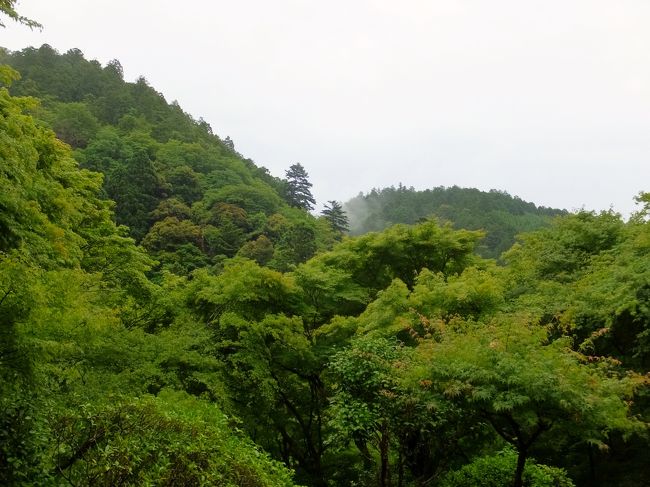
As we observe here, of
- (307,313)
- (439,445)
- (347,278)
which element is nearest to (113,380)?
(439,445)

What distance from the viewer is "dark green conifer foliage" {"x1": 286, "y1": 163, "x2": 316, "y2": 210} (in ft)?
212

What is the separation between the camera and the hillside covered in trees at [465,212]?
6312cm

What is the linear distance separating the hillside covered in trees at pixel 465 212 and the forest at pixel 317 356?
39.8m

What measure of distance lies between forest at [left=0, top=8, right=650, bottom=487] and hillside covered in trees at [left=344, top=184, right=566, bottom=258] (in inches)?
1568

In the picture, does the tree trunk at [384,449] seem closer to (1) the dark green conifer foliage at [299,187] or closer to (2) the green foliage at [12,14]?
(2) the green foliage at [12,14]

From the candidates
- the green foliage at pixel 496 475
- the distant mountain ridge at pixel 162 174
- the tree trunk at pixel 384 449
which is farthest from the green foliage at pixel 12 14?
the distant mountain ridge at pixel 162 174

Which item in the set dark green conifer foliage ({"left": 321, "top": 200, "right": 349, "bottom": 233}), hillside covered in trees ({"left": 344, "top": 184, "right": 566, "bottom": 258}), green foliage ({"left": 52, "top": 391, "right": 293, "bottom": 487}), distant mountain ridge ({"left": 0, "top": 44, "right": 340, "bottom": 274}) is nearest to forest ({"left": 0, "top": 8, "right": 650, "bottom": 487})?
green foliage ({"left": 52, "top": 391, "right": 293, "bottom": 487})

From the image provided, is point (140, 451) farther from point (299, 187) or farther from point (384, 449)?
point (299, 187)

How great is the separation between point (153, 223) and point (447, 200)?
171ft

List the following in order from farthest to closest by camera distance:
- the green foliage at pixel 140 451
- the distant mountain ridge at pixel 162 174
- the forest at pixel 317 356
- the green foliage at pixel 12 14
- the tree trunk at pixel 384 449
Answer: the distant mountain ridge at pixel 162 174 < the tree trunk at pixel 384 449 < the green foliage at pixel 12 14 < the forest at pixel 317 356 < the green foliage at pixel 140 451

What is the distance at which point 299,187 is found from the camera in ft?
215

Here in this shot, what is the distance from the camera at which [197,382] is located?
11891 millimetres

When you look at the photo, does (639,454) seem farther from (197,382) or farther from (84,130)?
(84,130)

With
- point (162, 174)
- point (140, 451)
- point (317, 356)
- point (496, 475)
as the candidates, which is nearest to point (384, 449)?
point (496, 475)
